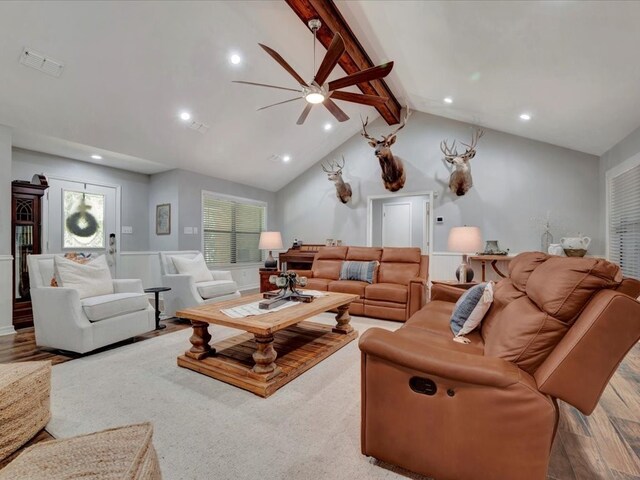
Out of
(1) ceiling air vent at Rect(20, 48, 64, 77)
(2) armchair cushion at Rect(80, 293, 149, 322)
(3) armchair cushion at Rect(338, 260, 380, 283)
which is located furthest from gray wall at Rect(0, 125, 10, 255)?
(3) armchair cushion at Rect(338, 260, 380, 283)

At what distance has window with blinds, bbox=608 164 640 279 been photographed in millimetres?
3373

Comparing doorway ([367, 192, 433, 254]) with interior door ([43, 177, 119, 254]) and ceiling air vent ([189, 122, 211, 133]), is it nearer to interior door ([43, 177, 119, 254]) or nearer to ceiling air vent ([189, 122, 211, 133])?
ceiling air vent ([189, 122, 211, 133])

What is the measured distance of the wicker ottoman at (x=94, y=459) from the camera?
858 millimetres

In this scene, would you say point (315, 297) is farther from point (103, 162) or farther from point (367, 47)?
point (103, 162)

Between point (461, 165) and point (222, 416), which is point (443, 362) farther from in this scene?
point (461, 165)

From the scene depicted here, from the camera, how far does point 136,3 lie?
9.06 feet

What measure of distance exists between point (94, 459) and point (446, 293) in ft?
9.72

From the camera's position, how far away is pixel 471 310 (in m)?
2.11

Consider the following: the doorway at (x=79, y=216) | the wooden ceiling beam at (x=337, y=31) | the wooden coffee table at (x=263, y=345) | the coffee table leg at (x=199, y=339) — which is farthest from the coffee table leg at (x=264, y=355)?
the doorway at (x=79, y=216)

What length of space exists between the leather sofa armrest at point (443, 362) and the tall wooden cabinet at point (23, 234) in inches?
182

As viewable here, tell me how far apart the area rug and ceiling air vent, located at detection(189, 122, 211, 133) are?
3.25m

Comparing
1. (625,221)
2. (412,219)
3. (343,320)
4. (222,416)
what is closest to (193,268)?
(343,320)

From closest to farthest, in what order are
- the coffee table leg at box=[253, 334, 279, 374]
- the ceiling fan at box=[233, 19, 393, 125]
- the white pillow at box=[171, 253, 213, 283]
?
the coffee table leg at box=[253, 334, 279, 374] → the ceiling fan at box=[233, 19, 393, 125] → the white pillow at box=[171, 253, 213, 283]

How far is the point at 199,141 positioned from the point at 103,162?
168 cm
